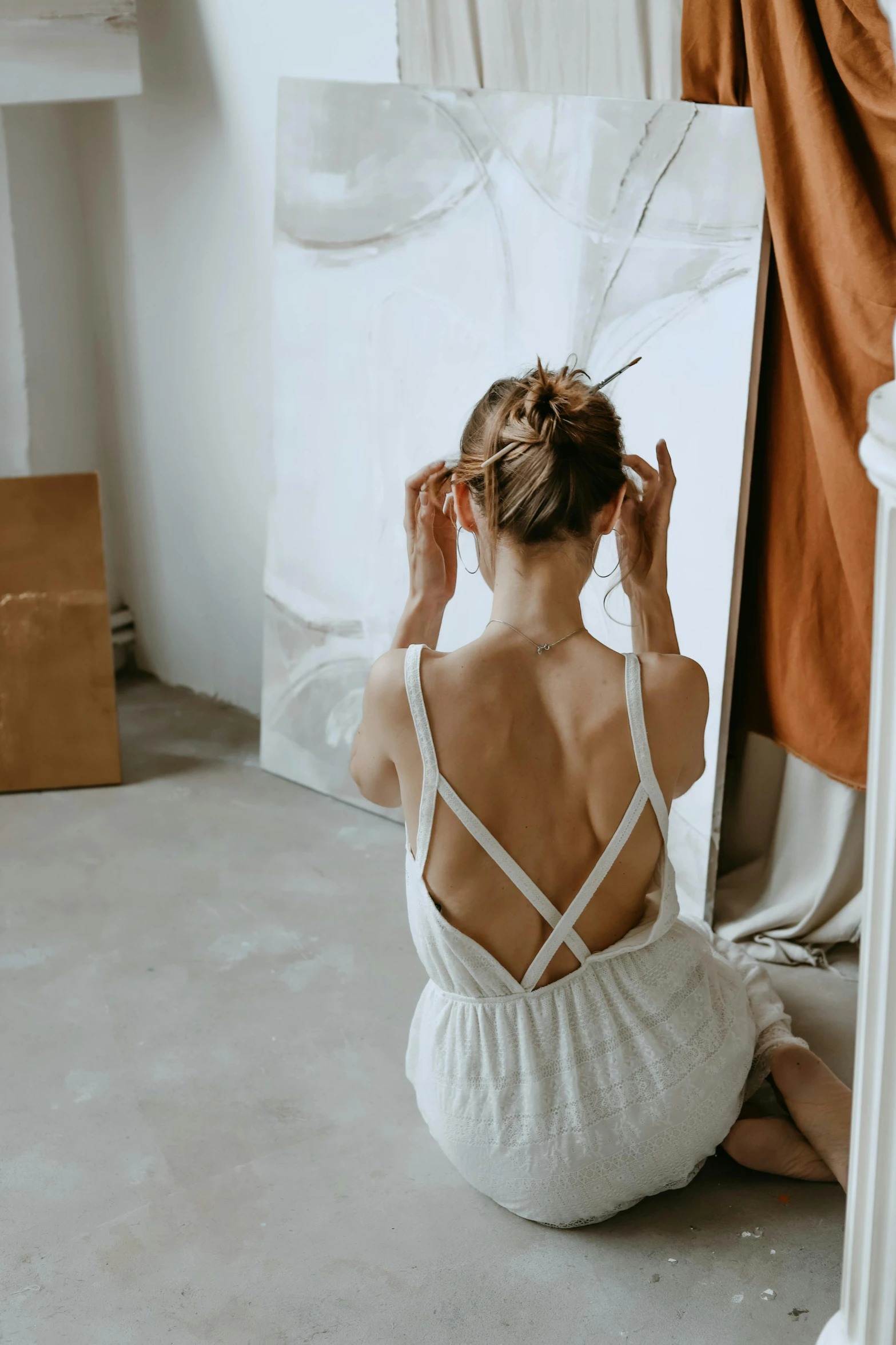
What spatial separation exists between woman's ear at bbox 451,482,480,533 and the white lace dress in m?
0.40

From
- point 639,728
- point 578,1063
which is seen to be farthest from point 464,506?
point 578,1063

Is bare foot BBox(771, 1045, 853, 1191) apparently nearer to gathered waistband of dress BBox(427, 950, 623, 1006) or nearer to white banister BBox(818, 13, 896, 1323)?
gathered waistband of dress BBox(427, 950, 623, 1006)

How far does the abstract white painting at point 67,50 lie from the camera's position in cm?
317

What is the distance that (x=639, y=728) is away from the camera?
1629 millimetres

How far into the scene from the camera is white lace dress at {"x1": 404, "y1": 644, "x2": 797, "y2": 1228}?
1.74 meters

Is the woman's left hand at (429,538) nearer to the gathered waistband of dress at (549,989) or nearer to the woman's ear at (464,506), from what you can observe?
the woman's ear at (464,506)

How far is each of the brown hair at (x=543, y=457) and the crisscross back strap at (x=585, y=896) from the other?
37 centimetres

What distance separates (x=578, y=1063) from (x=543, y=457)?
2.71 feet

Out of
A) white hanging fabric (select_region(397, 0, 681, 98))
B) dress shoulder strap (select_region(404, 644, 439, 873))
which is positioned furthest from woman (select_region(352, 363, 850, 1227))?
white hanging fabric (select_region(397, 0, 681, 98))

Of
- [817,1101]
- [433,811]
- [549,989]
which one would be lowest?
[817,1101]

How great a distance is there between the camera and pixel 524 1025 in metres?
1.77

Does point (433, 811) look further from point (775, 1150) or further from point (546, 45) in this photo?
point (546, 45)

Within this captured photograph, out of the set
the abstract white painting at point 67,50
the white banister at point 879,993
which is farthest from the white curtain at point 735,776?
the white banister at point 879,993

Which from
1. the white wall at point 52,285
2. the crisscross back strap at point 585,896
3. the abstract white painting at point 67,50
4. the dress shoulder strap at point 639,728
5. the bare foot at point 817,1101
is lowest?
the bare foot at point 817,1101
